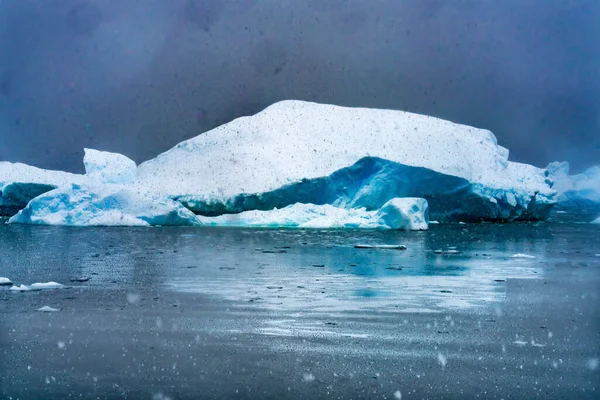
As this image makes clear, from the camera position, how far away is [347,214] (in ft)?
79.1

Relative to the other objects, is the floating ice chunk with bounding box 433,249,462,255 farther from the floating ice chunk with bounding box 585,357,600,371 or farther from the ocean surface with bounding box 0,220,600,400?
the floating ice chunk with bounding box 585,357,600,371

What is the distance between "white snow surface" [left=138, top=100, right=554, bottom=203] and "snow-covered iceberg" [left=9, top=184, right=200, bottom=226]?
3.75 m

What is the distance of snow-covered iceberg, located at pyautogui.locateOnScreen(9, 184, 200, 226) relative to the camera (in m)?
23.1

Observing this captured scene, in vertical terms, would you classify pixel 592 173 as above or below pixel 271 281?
above

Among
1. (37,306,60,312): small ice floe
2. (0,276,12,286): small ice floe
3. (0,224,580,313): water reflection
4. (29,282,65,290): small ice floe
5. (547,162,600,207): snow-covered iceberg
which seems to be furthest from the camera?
(547,162,600,207): snow-covered iceberg

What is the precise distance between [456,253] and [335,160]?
14.7m

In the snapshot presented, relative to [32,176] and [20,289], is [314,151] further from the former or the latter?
[20,289]

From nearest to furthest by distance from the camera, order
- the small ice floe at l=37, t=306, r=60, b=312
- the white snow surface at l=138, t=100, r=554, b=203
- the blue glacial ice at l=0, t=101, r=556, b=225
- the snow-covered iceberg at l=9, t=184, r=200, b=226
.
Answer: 1. the small ice floe at l=37, t=306, r=60, b=312
2. the snow-covered iceberg at l=9, t=184, r=200, b=226
3. the blue glacial ice at l=0, t=101, r=556, b=225
4. the white snow surface at l=138, t=100, r=554, b=203

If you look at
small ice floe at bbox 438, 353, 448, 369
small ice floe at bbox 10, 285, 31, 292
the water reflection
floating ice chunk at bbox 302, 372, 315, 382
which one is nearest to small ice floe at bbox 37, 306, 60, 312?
small ice floe at bbox 10, 285, 31, 292

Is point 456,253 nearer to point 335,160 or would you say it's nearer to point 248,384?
point 248,384

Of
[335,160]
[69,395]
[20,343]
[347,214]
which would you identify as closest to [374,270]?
[20,343]

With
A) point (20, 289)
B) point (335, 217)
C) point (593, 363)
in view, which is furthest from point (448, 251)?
point (335, 217)

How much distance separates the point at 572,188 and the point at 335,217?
43.2 metres

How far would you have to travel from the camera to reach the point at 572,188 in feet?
198
